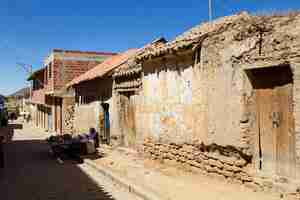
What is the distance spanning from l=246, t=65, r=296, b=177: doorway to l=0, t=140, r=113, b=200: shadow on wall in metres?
3.19

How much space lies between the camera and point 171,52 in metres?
9.26

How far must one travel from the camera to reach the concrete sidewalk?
21.6 ft

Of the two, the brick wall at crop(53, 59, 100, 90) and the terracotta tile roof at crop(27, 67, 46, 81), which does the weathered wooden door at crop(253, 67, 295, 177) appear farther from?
the terracotta tile roof at crop(27, 67, 46, 81)

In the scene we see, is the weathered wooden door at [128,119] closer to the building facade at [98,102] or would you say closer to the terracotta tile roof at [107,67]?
the building facade at [98,102]

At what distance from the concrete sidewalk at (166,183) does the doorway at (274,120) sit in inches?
21.9

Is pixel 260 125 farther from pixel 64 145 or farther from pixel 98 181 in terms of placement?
pixel 64 145

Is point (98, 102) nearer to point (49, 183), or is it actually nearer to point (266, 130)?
point (49, 183)

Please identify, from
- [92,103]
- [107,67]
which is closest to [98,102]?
[92,103]

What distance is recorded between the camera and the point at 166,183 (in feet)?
25.7

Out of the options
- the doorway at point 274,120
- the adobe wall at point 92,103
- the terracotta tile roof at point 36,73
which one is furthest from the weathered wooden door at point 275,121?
the terracotta tile roof at point 36,73

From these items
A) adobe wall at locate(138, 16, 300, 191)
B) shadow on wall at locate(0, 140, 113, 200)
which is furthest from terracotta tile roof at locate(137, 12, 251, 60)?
shadow on wall at locate(0, 140, 113, 200)

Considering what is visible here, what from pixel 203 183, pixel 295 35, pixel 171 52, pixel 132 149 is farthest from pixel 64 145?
pixel 295 35

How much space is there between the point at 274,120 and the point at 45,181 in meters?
5.80

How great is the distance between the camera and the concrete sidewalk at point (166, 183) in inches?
259
